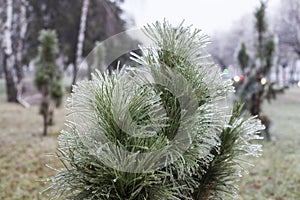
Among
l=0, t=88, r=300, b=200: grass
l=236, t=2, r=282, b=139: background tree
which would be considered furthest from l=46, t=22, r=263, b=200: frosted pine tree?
l=236, t=2, r=282, b=139: background tree

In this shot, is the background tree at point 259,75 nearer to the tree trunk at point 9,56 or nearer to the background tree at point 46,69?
the background tree at point 46,69

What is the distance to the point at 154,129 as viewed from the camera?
0.98 m

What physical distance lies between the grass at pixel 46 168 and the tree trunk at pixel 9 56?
4.35 metres

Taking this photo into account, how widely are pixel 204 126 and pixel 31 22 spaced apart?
1954 cm

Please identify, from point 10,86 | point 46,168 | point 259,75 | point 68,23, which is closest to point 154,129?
point 46,168

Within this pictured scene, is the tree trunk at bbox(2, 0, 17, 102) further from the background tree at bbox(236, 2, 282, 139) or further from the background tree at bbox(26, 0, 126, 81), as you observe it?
the background tree at bbox(236, 2, 282, 139)

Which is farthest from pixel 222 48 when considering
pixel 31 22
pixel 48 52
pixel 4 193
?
pixel 4 193

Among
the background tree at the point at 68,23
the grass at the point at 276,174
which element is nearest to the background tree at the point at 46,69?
the grass at the point at 276,174

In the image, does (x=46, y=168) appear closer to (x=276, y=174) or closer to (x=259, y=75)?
(x=276, y=174)

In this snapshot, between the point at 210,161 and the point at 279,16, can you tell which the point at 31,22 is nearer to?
the point at 279,16

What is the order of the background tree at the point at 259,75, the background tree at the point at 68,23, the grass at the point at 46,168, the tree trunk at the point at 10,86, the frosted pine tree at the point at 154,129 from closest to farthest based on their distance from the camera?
the frosted pine tree at the point at 154,129 → the grass at the point at 46,168 → the background tree at the point at 259,75 → the tree trunk at the point at 10,86 → the background tree at the point at 68,23

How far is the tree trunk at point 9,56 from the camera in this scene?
1188 cm

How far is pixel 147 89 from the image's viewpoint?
997 millimetres

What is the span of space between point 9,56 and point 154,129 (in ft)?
44.4
